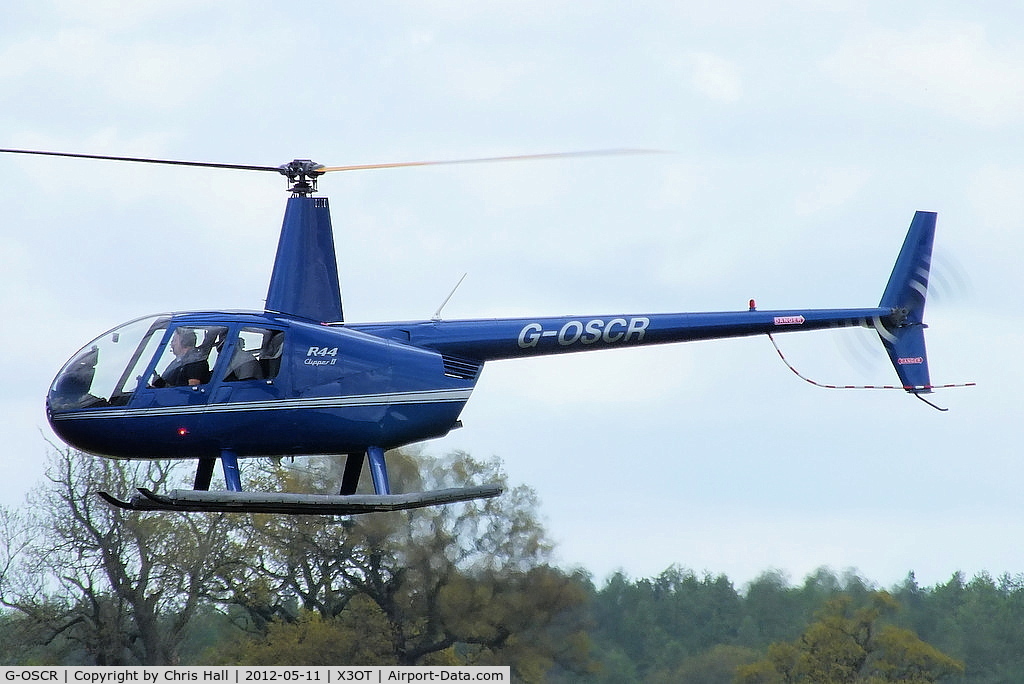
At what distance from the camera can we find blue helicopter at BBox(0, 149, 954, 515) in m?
15.5

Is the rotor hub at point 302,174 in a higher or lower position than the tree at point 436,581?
higher

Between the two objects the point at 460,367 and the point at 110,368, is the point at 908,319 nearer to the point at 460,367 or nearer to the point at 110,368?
the point at 460,367

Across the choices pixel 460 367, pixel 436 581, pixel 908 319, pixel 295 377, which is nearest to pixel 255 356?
pixel 295 377

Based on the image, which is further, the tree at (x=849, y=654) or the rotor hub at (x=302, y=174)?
the tree at (x=849, y=654)

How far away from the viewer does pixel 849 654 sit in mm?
23125

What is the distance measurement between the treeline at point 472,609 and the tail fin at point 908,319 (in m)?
5.66

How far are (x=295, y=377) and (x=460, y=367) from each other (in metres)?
1.80

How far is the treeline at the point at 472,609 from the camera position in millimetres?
23359

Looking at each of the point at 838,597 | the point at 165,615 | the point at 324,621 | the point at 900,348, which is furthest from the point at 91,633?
the point at 900,348

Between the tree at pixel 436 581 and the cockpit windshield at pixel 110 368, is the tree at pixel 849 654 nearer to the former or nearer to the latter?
the tree at pixel 436 581

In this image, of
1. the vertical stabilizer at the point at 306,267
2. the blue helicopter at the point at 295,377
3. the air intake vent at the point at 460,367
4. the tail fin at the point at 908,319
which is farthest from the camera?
the tail fin at the point at 908,319

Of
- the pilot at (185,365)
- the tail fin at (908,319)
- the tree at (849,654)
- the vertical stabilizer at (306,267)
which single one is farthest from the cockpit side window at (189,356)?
the tree at (849,654)

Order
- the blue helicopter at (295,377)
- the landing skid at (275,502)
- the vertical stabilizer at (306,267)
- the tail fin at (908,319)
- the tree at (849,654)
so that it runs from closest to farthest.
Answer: the landing skid at (275,502) → the blue helicopter at (295,377) → the vertical stabilizer at (306,267) → the tail fin at (908,319) → the tree at (849,654)

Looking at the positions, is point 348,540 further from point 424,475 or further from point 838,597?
point 838,597
